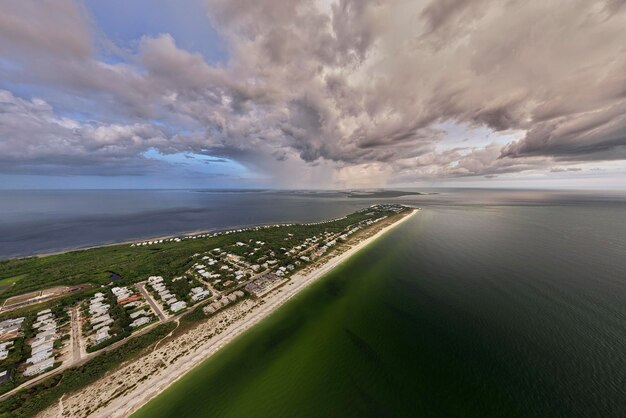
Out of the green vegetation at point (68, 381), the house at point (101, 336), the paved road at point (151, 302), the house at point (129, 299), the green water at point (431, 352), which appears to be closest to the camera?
the green vegetation at point (68, 381)

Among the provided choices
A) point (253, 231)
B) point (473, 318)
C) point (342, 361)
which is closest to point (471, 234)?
point (473, 318)

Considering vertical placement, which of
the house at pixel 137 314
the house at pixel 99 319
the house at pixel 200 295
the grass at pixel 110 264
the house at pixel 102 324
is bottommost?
the house at pixel 200 295

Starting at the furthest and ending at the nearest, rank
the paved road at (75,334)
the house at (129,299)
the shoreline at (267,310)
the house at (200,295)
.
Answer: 1. the house at (200,295)
2. the house at (129,299)
3. the paved road at (75,334)
4. the shoreline at (267,310)

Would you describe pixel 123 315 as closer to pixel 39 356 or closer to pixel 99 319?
pixel 99 319

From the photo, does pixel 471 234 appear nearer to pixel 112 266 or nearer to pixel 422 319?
pixel 422 319

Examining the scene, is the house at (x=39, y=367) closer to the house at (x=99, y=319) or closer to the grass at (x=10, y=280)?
the house at (x=99, y=319)

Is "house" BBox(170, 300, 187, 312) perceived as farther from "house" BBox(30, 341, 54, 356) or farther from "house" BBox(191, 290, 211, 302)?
"house" BBox(30, 341, 54, 356)

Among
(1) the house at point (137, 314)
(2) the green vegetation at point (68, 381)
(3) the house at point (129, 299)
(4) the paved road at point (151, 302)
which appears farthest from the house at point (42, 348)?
(4) the paved road at point (151, 302)

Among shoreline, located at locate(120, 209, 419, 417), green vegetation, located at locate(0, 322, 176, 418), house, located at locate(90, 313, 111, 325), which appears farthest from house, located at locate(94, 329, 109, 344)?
shoreline, located at locate(120, 209, 419, 417)
